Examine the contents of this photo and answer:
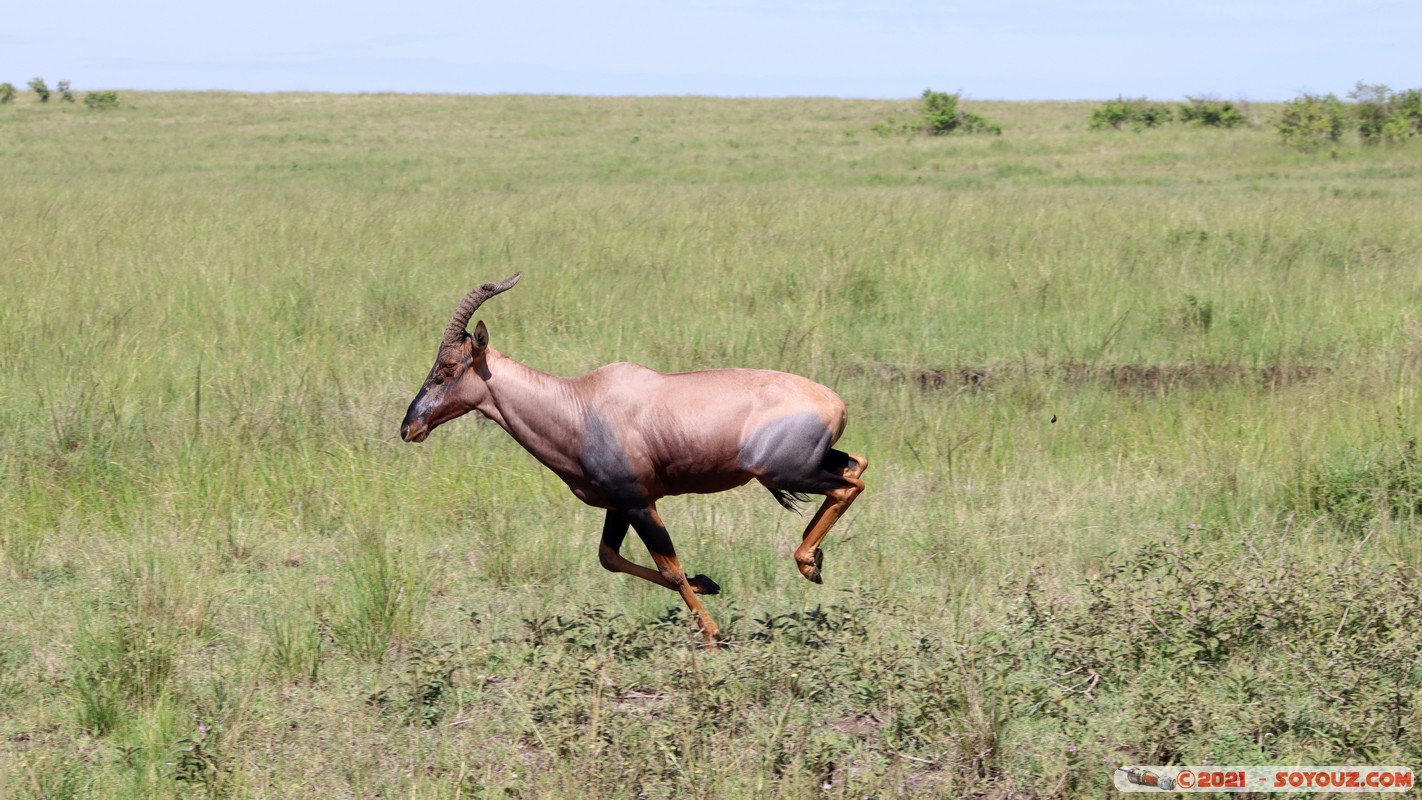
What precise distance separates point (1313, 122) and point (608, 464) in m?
28.9

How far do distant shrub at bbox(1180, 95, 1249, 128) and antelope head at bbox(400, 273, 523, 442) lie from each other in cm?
3968

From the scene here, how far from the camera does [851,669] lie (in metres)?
4.05

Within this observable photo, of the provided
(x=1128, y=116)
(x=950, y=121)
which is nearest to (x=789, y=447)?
(x=950, y=121)

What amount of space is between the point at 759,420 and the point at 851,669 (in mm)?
941

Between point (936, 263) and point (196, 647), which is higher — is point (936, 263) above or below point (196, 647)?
above

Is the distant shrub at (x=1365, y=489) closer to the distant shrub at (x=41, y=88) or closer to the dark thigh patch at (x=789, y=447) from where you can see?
the dark thigh patch at (x=789, y=447)

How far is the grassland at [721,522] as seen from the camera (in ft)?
11.9

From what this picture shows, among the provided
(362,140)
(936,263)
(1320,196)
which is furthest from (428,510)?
(362,140)

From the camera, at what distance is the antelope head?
12.3 ft

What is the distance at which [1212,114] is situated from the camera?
40125 mm

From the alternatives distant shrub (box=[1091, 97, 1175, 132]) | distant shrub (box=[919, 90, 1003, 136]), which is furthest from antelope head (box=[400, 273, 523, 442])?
distant shrub (box=[1091, 97, 1175, 132])

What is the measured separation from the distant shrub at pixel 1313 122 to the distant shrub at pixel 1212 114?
10.0 m

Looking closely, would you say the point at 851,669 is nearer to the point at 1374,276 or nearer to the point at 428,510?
the point at 428,510

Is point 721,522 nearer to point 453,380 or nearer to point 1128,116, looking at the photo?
point 453,380
